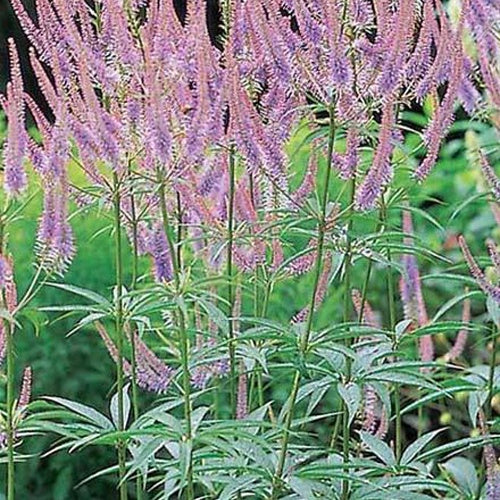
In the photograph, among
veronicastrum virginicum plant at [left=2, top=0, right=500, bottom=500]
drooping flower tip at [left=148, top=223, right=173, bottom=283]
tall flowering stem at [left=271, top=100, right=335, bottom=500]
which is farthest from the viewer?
drooping flower tip at [left=148, top=223, right=173, bottom=283]

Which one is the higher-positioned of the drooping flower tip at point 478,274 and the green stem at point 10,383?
the drooping flower tip at point 478,274

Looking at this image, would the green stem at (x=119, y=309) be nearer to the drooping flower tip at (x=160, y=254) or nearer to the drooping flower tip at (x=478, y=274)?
the drooping flower tip at (x=160, y=254)

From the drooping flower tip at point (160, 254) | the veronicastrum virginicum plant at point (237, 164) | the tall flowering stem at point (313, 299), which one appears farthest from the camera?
the drooping flower tip at point (160, 254)

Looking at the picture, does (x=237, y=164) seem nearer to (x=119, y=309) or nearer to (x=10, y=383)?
(x=119, y=309)

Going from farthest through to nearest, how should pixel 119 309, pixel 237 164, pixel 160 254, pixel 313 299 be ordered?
pixel 237 164
pixel 160 254
pixel 119 309
pixel 313 299

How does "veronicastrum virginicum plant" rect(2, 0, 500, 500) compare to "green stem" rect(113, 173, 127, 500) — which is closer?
"veronicastrum virginicum plant" rect(2, 0, 500, 500)

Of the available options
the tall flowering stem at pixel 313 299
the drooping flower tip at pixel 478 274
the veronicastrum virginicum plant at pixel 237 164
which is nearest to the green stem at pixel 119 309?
the veronicastrum virginicum plant at pixel 237 164

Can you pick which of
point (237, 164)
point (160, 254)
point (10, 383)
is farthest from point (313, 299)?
point (10, 383)

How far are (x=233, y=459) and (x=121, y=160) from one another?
2.83 feet

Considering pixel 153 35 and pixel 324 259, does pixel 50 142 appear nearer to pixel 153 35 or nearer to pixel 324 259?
pixel 153 35

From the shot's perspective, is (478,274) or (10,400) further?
(478,274)

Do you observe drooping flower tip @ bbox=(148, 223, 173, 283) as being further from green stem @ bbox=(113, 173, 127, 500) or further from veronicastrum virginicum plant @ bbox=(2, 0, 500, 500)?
green stem @ bbox=(113, 173, 127, 500)

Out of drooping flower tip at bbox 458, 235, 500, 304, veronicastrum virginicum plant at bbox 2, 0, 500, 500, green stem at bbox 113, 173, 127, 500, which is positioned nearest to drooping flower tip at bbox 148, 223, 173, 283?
veronicastrum virginicum plant at bbox 2, 0, 500, 500

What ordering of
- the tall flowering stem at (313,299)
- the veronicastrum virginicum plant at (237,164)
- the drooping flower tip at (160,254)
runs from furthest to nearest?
1. the drooping flower tip at (160,254)
2. the tall flowering stem at (313,299)
3. the veronicastrum virginicum plant at (237,164)
